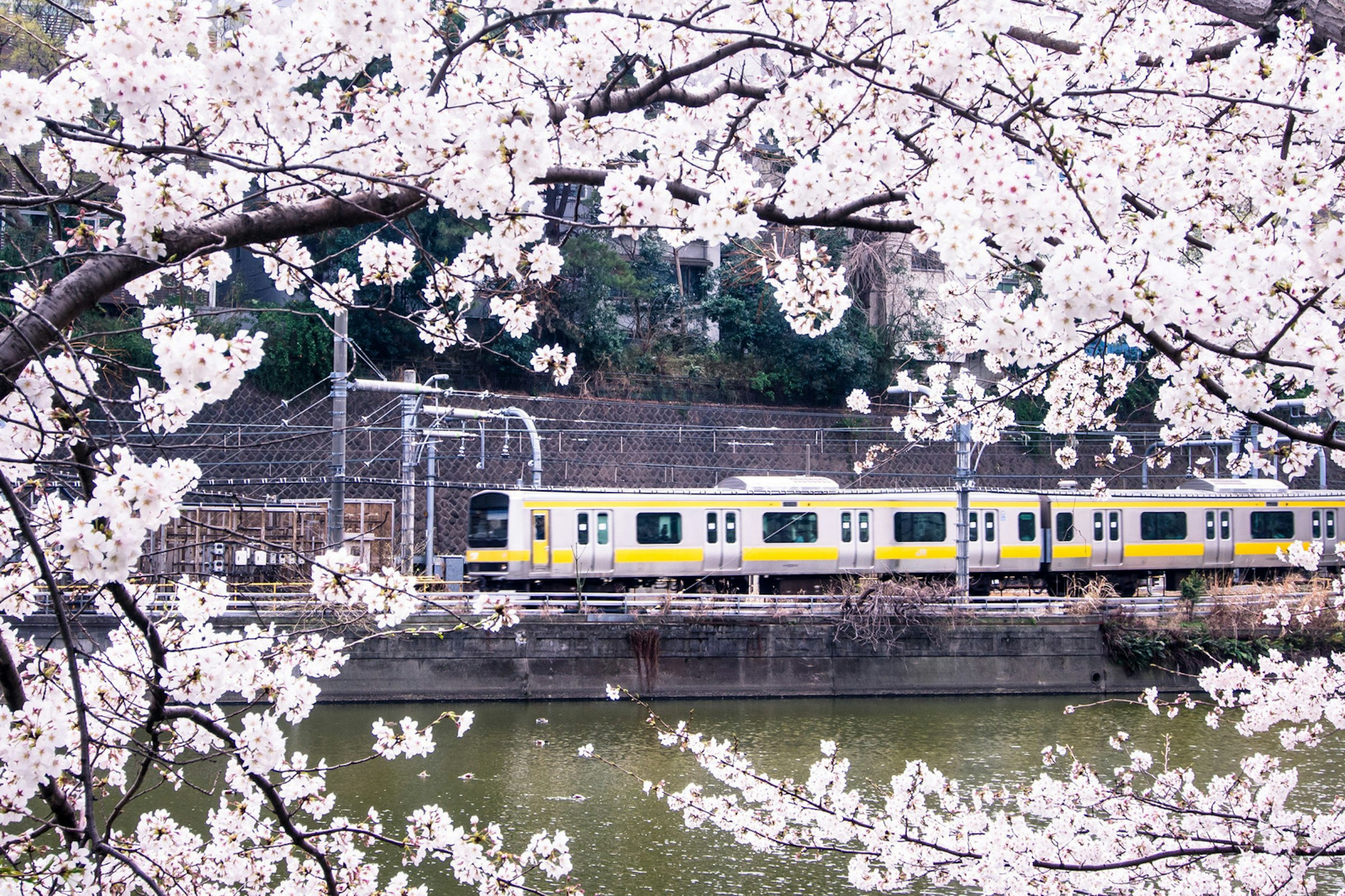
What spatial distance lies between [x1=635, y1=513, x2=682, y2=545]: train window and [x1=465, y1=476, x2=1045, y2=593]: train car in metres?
0.02

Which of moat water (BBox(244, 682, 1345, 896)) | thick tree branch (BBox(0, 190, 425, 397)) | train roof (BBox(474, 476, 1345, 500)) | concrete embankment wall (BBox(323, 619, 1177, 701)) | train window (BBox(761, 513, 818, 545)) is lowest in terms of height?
moat water (BBox(244, 682, 1345, 896))

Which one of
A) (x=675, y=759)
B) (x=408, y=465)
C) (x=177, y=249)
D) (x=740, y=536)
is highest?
(x=408, y=465)

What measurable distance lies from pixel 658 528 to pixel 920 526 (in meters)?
4.32

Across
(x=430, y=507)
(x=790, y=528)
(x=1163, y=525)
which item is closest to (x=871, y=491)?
(x=790, y=528)

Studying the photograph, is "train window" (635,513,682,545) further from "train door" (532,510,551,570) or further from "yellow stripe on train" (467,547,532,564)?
"yellow stripe on train" (467,547,532,564)

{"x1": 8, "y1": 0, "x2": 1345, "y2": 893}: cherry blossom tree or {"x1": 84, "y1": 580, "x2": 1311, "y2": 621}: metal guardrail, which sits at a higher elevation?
{"x1": 8, "y1": 0, "x2": 1345, "y2": 893}: cherry blossom tree

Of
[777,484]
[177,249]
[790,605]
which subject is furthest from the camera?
[777,484]

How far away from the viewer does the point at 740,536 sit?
18.0 m

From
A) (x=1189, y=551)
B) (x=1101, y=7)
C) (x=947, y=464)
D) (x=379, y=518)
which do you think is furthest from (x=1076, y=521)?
(x=1101, y=7)

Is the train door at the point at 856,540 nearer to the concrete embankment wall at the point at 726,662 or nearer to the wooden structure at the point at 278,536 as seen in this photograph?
the concrete embankment wall at the point at 726,662

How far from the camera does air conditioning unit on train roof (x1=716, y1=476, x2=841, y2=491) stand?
60.4ft

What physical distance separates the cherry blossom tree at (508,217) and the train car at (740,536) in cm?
1309

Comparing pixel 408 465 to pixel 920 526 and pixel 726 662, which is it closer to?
pixel 726 662

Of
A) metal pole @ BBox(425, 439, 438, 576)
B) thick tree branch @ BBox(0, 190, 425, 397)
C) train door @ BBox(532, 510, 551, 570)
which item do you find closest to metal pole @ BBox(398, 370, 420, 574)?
metal pole @ BBox(425, 439, 438, 576)
